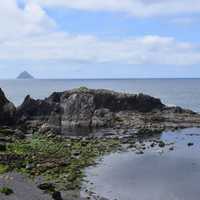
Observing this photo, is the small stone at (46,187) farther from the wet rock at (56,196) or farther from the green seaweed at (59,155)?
the wet rock at (56,196)

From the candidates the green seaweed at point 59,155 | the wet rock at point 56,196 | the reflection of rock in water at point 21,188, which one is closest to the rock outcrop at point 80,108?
the green seaweed at point 59,155

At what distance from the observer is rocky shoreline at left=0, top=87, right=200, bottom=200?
171 ft

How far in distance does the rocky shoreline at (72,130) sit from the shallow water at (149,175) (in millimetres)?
2116

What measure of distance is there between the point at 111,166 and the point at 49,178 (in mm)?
10329

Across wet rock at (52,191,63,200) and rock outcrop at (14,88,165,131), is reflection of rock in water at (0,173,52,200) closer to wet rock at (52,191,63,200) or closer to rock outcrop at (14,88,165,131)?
wet rock at (52,191,63,200)

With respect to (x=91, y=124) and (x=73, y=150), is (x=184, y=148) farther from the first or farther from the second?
(x=91, y=124)

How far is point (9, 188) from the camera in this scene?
1647 inches

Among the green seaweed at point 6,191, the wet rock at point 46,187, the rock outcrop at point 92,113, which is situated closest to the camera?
the green seaweed at point 6,191

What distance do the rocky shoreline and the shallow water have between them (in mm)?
2116

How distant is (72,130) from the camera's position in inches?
3602

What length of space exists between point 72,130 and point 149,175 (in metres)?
40.6

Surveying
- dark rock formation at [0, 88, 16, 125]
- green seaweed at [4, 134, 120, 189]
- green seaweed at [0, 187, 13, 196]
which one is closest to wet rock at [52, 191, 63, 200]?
green seaweed at [0, 187, 13, 196]

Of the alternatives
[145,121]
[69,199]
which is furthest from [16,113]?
[69,199]

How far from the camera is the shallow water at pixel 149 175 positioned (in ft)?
146
